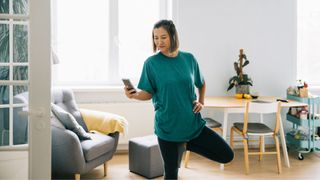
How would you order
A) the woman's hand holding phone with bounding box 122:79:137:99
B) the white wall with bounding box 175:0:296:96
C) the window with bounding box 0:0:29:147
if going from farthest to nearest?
the white wall with bounding box 175:0:296:96, the woman's hand holding phone with bounding box 122:79:137:99, the window with bounding box 0:0:29:147

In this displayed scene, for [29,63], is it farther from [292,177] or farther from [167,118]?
[292,177]

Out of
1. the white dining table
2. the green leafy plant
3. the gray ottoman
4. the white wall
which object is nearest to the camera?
the gray ottoman

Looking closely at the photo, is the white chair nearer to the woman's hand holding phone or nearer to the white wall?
the white wall

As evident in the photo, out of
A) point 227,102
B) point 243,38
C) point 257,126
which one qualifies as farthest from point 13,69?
point 243,38

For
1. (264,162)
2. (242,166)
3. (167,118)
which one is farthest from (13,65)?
(264,162)

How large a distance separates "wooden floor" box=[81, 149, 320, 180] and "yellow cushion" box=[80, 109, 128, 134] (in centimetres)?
43

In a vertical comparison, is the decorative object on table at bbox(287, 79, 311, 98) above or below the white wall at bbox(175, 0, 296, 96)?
below

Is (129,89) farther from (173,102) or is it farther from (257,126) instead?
(257,126)

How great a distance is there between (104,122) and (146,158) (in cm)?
54

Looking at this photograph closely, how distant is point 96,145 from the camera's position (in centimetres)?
338

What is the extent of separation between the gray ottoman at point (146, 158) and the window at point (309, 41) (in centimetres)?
250

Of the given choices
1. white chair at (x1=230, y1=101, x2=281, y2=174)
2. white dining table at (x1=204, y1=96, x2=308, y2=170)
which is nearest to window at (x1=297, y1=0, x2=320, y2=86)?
white dining table at (x1=204, y1=96, x2=308, y2=170)

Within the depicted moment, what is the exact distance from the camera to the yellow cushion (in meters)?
3.68

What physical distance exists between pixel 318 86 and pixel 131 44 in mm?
2453
